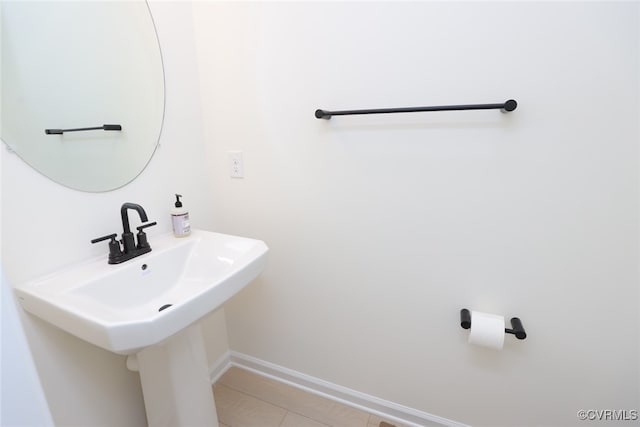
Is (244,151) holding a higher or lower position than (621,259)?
higher

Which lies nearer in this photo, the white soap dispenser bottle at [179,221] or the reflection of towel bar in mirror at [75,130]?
the reflection of towel bar in mirror at [75,130]

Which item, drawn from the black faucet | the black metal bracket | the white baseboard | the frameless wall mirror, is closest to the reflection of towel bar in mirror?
the frameless wall mirror

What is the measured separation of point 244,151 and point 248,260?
0.56 metres

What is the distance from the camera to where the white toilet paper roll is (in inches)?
37.7

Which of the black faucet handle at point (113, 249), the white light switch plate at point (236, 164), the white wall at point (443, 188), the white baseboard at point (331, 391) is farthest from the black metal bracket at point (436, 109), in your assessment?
the white baseboard at point (331, 391)

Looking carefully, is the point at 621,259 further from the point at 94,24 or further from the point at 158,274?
the point at 94,24

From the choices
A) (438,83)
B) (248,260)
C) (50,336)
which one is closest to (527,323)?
(438,83)

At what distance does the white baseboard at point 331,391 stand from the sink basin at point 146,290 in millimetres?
733

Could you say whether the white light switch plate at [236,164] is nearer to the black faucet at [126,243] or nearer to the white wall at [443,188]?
the white wall at [443,188]

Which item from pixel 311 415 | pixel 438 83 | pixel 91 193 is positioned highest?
pixel 438 83

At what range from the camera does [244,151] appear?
1303 mm

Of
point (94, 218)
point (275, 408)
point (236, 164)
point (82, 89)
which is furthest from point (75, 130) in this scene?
point (275, 408)

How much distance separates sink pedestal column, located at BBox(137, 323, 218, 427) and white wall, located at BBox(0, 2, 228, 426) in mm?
156

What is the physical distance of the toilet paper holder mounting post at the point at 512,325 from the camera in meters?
0.95
